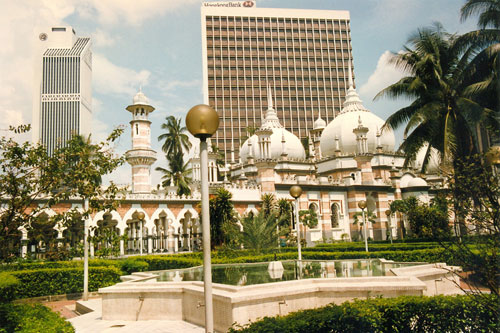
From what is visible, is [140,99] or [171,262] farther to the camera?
[140,99]

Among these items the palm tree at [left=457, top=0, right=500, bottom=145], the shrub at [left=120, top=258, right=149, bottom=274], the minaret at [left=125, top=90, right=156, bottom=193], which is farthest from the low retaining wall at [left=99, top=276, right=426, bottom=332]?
the minaret at [left=125, top=90, right=156, bottom=193]

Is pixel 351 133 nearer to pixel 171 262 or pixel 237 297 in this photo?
pixel 171 262

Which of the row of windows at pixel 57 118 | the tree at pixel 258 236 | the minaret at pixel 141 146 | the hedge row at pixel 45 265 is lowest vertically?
the hedge row at pixel 45 265

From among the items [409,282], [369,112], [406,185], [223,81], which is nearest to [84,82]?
[223,81]

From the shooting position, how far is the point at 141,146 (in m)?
32.2

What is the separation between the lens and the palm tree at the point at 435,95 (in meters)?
20.6

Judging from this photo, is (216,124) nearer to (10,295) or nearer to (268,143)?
(10,295)

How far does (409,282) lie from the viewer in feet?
30.7

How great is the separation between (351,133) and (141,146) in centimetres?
2399

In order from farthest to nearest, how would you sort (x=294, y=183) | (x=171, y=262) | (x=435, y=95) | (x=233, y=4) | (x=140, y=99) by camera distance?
(x=233, y=4)
(x=294, y=183)
(x=140, y=99)
(x=435, y=95)
(x=171, y=262)

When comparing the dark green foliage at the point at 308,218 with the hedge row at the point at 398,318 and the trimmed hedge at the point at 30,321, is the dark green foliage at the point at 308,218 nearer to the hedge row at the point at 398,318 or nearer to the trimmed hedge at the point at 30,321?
the hedge row at the point at 398,318

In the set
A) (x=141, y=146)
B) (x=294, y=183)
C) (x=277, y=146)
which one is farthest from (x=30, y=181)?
(x=277, y=146)

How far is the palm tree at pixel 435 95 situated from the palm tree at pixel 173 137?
93.7 ft

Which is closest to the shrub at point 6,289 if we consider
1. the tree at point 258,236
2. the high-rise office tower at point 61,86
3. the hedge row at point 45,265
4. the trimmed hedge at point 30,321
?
the trimmed hedge at point 30,321
